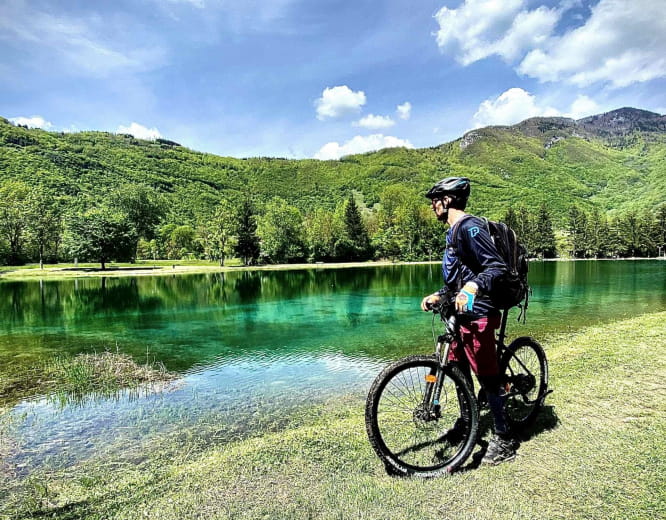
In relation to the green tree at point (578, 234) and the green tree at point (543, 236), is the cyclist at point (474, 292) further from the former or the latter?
the green tree at point (578, 234)

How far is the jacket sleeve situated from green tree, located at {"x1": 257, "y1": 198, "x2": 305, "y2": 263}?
300ft

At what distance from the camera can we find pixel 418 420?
14.8ft

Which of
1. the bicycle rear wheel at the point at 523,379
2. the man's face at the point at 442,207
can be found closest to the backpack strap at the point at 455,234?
the man's face at the point at 442,207

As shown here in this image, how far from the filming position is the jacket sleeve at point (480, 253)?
12.6ft

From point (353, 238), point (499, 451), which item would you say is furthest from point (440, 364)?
point (353, 238)

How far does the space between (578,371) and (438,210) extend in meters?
5.51

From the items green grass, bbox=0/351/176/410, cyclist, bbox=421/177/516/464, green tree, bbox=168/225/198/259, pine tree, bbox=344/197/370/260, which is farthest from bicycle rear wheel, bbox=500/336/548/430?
green tree, bbox=168/225/198/259

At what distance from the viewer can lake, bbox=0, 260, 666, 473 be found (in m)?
8.11

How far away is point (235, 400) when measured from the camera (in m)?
9.84

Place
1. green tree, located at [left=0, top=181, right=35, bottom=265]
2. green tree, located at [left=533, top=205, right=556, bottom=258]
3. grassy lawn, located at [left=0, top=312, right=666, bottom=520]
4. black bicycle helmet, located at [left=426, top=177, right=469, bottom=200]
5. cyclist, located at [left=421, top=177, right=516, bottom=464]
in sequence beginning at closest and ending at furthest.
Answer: grassy lawn, located at [left=0, top=312, right=666, bottom=520]
cyclist, located at [left=421, top=177, right=516, bottom=464]
black bicycle helmet, located at [left=426, top=177, right=469, bottom=200]
green tree, located at [left=0, top=181, right=35, bottom=265]
green tree, located at [left=533, top=205, right=556, bottom=258]

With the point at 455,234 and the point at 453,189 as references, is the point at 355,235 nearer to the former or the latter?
the point at 453,189

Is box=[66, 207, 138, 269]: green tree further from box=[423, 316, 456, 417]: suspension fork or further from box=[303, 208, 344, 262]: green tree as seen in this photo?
box=[423, 316, 456, 417]: suspension fork

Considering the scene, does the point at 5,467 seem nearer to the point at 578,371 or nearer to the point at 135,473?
the point at 135,473

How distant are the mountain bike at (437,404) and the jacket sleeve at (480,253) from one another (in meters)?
0.53
